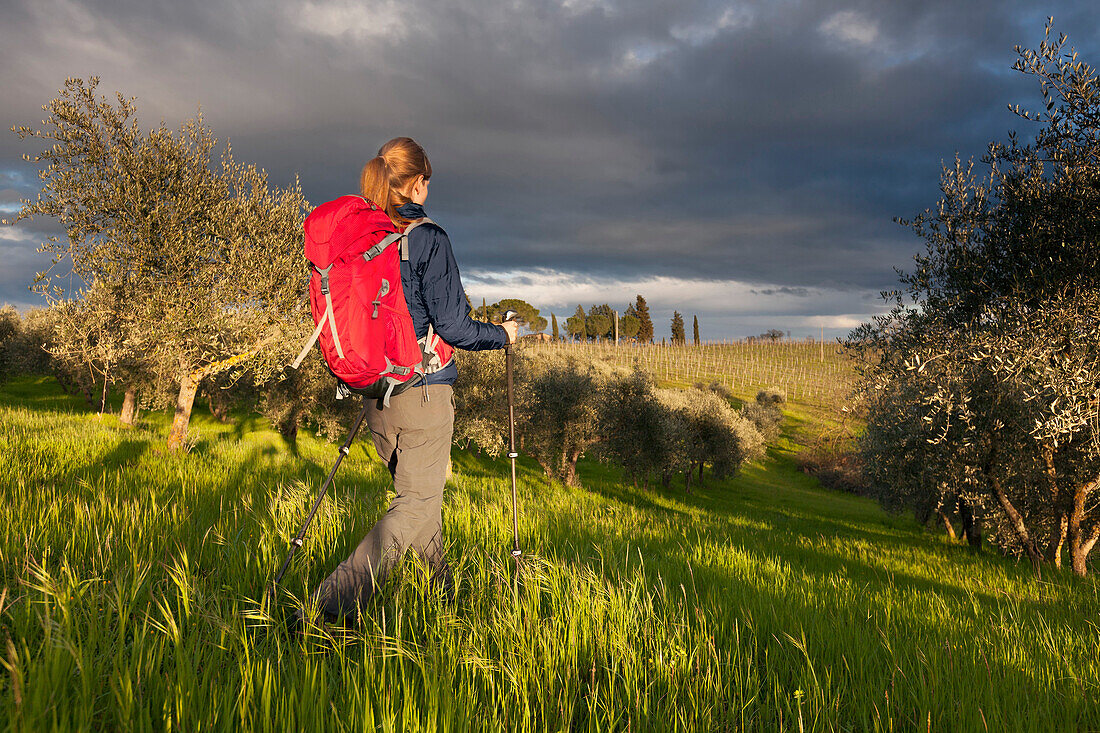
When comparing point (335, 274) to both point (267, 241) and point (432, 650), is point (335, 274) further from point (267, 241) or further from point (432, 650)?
point (267, 241)

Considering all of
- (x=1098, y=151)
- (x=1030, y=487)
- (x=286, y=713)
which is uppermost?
(x=1098, y=151)

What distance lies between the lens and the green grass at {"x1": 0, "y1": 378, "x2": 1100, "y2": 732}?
6.31ft

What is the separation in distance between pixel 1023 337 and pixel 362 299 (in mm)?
11957

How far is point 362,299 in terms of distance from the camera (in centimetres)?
331

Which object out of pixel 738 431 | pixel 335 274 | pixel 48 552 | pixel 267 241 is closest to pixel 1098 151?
pixel 335 274

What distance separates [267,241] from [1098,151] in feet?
69.3

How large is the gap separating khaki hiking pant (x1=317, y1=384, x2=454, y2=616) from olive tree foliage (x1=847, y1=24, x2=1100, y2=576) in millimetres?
9962

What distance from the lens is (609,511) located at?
734cm

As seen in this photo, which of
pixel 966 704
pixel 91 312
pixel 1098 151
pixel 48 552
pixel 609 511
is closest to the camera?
pixel 966 704

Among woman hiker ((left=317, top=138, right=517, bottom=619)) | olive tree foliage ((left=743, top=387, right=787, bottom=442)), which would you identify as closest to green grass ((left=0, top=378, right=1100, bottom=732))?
woman hiker ((left=317, top=138, right=517, bottom=619))

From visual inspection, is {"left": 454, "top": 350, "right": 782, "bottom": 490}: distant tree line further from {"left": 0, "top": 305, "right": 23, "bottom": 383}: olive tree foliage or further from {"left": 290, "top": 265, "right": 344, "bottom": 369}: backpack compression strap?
{"left": 0, "top": 305, "right": 23, "bottom": 383}: olive tree foliage

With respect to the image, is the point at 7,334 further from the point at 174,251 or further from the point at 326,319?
the point at 326,319

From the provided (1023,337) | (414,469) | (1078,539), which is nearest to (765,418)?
(1078,539)

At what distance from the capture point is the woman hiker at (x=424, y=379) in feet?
11.6
